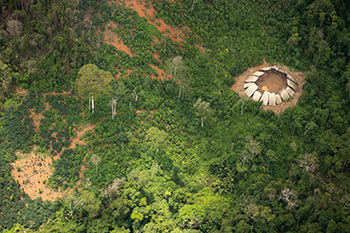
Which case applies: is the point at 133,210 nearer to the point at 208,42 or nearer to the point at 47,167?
the point at 47,167

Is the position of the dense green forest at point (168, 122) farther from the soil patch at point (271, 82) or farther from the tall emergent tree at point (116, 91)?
the soil patch at point (271, 82)

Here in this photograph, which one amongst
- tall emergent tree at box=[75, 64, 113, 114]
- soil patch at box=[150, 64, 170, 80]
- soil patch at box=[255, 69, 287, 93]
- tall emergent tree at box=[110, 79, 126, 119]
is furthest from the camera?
soil patch at box=[255, 69, 287, 93]

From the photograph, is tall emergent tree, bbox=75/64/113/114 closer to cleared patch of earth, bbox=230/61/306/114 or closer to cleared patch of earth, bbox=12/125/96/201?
cleared patch of earth, bbox=12/125/96/201

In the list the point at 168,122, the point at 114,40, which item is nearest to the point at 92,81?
the point at 114,40

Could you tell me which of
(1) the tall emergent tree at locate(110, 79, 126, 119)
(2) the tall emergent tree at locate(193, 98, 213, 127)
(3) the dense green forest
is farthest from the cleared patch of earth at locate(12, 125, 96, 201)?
(2) the tall emergent tree at locate(193, 98, 213, 127)

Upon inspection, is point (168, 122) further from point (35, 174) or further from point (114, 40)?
point (35, 174)

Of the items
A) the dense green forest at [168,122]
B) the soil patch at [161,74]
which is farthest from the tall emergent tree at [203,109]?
the soil patch at [161,74]
